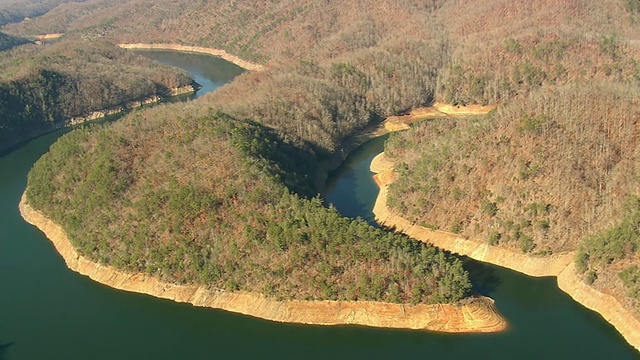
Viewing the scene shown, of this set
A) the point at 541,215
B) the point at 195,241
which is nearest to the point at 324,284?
the point at 195,241

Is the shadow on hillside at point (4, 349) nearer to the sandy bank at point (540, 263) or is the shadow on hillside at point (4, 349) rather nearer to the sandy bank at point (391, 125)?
the sandy bank at point (540, 263)

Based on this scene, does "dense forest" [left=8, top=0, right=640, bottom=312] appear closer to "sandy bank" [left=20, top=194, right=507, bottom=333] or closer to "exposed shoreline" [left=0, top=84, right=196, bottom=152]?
"sandy bank" [left=20, top=194, right=507, bottom=333]

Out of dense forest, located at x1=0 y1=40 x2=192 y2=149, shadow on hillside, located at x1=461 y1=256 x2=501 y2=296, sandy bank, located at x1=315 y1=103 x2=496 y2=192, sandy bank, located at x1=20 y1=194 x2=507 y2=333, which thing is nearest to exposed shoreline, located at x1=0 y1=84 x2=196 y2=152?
dense forest, located at x1=0 y1=40 x2=192 y2=149

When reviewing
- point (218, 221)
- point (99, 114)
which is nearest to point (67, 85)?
point (99, 114)

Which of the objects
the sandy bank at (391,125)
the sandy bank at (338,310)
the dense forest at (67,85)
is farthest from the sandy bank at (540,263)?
the dense forest at (67,85)

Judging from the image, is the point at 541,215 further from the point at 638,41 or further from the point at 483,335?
the point at 638,41

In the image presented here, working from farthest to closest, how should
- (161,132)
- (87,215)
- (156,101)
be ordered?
1. (156,101)
2. (161,132)
3. (87,215)
